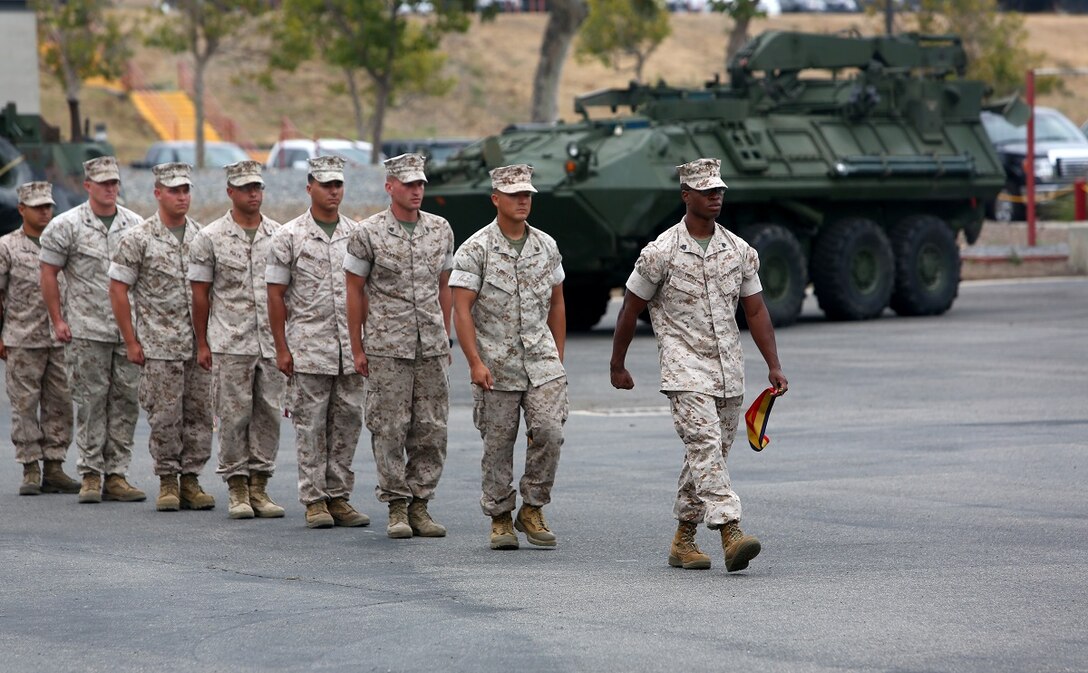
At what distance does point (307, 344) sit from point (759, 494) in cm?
255

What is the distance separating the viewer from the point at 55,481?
11.5 meters

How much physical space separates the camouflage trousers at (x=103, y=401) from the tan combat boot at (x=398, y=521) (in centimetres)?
219

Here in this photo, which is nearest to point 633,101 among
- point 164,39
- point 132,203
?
point 132,203

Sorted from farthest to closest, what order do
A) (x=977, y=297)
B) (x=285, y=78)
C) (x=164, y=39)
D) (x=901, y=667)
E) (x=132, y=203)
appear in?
(x=285, y=78) < (x=164, y=39) < (x=132, y=203) < (x=977, y=297) < (x=901, y=667)

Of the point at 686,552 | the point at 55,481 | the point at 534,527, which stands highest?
the point at 686,552

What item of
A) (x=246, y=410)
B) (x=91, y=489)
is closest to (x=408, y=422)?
(x=246, y=410)

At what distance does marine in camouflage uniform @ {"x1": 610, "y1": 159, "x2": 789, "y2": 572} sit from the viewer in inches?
330

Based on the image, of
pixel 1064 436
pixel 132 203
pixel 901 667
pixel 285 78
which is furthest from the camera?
pixel 285 78

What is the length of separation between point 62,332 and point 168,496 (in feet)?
4.05

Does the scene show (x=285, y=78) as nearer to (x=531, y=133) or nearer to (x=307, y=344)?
(x=531, y=133)

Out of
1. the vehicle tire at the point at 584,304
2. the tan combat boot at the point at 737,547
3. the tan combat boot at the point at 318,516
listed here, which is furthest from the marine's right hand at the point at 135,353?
the vehicle tire at the point at 584,304

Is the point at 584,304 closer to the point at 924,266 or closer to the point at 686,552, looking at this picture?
the point at 924,266

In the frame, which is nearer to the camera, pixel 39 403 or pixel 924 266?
pixel 39 403

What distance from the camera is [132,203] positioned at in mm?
33469
